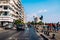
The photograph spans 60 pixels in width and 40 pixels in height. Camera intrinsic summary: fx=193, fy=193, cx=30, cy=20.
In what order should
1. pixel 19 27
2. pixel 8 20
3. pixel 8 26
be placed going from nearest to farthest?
pixel 19 27 < pixel 8 26 < pixel 8 20

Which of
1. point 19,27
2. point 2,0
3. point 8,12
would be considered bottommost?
point 19,27

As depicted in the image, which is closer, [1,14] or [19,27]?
[19,27]

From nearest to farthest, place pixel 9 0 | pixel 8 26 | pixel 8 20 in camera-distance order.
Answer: pixel 8 26
pixel 8 20
pixel 9 0

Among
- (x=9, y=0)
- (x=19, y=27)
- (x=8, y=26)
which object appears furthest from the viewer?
(x=9, y=0)

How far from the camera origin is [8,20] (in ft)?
289

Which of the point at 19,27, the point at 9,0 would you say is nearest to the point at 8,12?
the point at 9,0

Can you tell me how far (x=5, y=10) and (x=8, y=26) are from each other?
22.7 m

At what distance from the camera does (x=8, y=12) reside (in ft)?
292

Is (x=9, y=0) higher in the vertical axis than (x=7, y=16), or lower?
higher

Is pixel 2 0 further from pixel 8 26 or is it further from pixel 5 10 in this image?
pixel 8 26

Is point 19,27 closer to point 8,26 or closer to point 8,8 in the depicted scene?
point 8,26

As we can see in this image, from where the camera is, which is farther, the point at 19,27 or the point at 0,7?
the point at 0,7

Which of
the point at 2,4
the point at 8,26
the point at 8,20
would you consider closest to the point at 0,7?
the point at 2,4

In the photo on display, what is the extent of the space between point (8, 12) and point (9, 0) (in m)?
7.84
